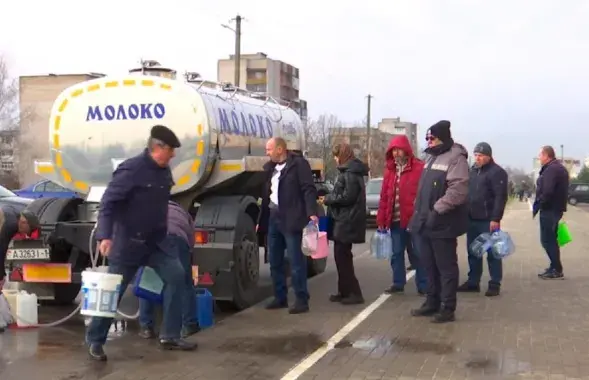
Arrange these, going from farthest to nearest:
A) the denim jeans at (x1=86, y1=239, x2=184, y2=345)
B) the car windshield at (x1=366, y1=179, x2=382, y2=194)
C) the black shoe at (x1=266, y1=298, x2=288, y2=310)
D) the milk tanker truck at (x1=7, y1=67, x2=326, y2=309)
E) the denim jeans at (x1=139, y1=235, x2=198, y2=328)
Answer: the car windshield at (x1=366, y1=179, x2=382, y2=194) < the black shoe at (x1=266, y1=298, x2=288, y2=310) < the milk tanker truck at (x1=7, y1=67, x2=326, y2=309) < the denim jeans at (x1=139, y1=235, x2=198, y2=328) < the denim jeans at (x1=86, y1=239, x2=184, y2=345)

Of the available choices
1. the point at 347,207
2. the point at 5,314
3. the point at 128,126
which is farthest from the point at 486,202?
the point at 5,314

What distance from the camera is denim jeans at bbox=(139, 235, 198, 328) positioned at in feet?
21.7

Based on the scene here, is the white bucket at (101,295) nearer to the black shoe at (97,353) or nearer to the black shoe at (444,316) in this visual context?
the black shoe at (97,353)

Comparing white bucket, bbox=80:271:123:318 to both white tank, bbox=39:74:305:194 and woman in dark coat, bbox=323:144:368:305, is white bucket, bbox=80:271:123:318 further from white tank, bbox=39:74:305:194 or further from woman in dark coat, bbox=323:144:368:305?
woman in dark coat, bbox=323:144:368:305

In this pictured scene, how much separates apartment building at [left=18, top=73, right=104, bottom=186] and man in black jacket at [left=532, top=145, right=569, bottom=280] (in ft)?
171

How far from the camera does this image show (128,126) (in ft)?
26.8

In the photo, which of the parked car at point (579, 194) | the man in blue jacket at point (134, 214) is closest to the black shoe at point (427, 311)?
the man in blue jacket at point (134, 214)

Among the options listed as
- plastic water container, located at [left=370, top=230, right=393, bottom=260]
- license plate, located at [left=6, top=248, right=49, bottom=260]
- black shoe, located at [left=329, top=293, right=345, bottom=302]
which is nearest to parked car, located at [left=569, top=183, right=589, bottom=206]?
plastic water container, located at [left=370, top=230, right=393, bottom=260]

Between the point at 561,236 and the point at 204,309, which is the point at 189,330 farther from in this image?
the point at 561,236

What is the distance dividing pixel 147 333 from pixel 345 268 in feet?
8.27

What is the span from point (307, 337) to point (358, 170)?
7.20 ft

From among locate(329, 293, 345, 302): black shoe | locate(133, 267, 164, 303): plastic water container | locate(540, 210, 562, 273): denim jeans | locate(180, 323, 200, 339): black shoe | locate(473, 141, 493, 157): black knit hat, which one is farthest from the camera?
locate(540, 210, 562, 273): denim jeans

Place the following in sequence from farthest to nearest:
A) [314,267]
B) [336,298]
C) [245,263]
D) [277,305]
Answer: [314,267], [336,298], [245,263], [277,305]

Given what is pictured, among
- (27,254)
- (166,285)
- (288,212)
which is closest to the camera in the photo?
(166,285)
